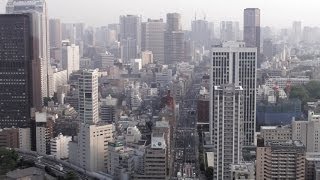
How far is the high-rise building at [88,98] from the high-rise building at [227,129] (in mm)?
3130

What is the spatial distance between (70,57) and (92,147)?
39.9ft

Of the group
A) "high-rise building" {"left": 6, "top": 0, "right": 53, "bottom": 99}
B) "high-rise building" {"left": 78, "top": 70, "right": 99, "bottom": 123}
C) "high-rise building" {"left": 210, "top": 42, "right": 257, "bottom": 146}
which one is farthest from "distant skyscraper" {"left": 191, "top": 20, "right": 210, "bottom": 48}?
"high-rise building" {"left": 78, "top": 70, "right": 99, "bottom": 123}

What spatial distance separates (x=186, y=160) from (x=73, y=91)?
5.91 metres

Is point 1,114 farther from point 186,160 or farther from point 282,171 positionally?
point 282,171

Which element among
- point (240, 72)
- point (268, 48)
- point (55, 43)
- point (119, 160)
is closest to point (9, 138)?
point (119, 160)

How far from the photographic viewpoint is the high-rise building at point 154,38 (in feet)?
68.7

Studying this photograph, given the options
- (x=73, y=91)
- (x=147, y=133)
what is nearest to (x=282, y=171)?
(x=147, y=133)

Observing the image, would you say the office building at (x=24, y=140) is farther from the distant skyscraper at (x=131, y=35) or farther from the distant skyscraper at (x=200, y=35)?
the distant skyscraper at (x=131, y=35)

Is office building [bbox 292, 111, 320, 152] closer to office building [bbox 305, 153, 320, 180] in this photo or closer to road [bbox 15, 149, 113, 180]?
office building [bbox 305, 153, 320, 180]

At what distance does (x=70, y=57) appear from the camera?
20750 millimetres

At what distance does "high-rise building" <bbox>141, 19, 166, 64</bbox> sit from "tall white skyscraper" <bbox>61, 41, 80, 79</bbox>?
95.1 inches

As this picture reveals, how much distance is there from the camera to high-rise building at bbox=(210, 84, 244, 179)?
25.0 feet

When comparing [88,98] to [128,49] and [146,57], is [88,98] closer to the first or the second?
[146,57]

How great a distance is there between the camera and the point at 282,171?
747 cm
